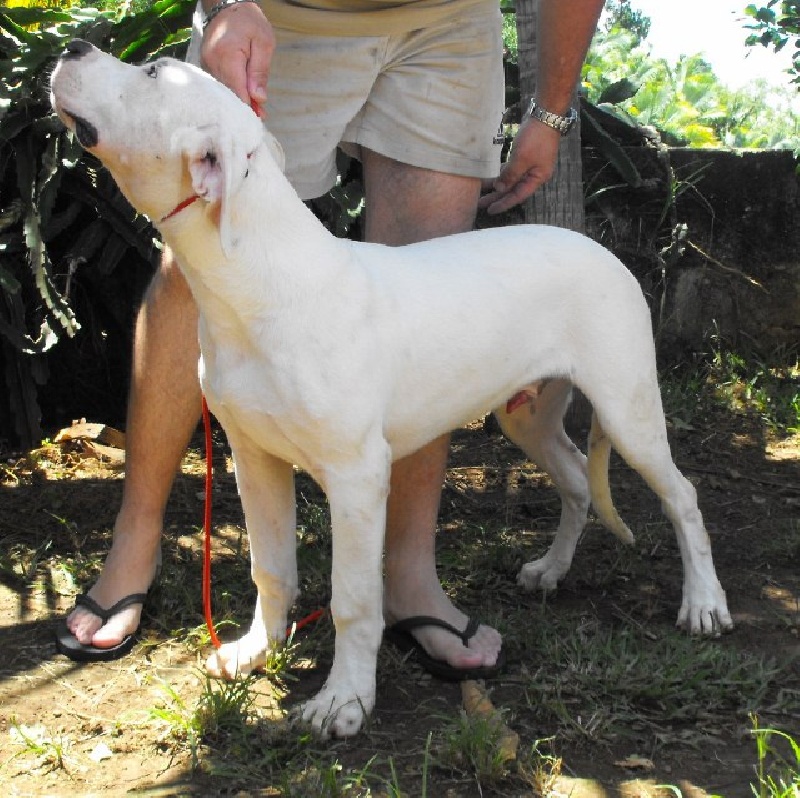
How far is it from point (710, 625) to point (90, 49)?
2042mm

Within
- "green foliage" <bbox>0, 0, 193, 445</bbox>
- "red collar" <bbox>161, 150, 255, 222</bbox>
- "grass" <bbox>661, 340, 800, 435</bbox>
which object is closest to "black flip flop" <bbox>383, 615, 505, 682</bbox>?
"red collar" <bbox>161, 150, 255, 222</bbox>

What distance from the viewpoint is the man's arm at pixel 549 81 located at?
2918mm

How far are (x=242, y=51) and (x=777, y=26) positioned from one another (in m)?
3.30

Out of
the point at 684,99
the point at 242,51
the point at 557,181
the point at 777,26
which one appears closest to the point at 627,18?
the point at 684,99

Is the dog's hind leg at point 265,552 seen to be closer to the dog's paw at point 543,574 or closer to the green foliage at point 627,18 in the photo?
the dog's paw at point 543,574

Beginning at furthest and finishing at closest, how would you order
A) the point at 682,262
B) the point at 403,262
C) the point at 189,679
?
the point at 682,262 → the point at 189,679 → the point at 403,262

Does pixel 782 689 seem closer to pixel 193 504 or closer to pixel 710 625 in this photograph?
pixel 710 625

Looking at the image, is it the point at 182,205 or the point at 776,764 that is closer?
the point at 182,205

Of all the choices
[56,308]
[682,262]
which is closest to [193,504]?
[56,308]

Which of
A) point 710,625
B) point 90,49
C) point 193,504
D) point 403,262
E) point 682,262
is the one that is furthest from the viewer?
Answer: point 682,262

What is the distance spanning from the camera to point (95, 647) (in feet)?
9.43

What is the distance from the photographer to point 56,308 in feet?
13.8

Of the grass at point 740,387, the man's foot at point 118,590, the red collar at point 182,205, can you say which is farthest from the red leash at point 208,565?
the grass at point 740,387

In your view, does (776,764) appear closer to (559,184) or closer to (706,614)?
(706,614)
